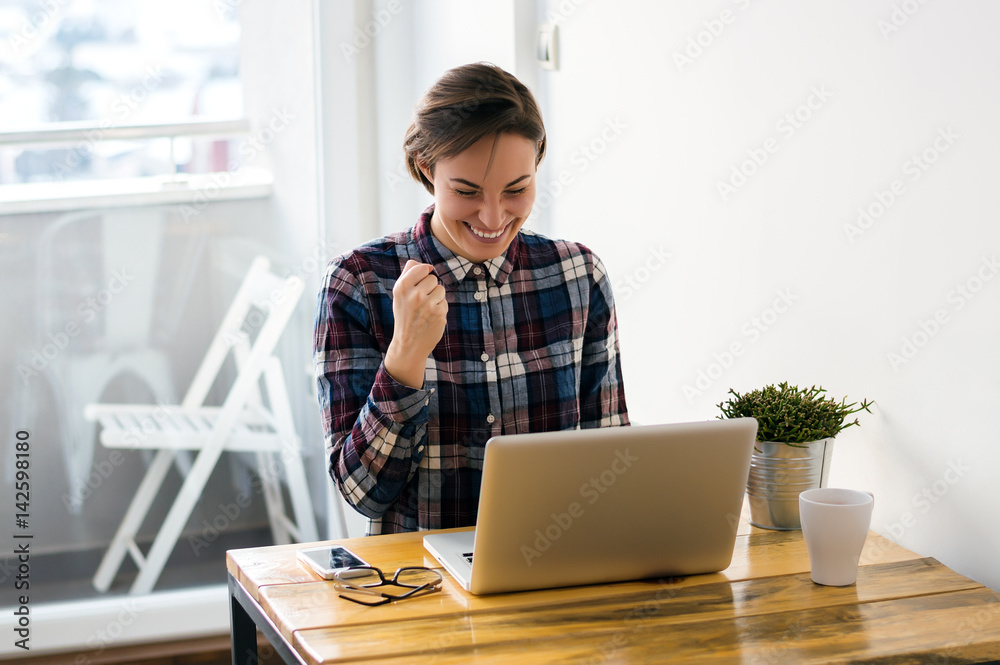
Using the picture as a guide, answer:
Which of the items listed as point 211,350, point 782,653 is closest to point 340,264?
point 782,653

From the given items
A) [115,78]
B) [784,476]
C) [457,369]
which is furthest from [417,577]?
[115,78]

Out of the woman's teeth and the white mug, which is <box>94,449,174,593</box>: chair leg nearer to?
the woman's teeth

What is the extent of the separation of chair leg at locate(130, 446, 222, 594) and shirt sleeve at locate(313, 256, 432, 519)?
1.51 metres

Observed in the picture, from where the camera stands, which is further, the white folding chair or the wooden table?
the white folding chair

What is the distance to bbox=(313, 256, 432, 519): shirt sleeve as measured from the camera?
53.6 inches

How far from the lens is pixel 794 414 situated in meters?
1.37

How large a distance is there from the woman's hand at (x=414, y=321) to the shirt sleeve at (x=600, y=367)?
39 cm

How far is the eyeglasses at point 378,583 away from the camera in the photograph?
1124mm

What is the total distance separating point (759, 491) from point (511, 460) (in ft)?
1.56

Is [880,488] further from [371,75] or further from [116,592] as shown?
[116,592]

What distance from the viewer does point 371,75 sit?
2.93m

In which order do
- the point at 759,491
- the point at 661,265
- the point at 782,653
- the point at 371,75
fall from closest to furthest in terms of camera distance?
the point at 782,653 → the point at 759,491 → the point at 661,265 → the point at 371,75

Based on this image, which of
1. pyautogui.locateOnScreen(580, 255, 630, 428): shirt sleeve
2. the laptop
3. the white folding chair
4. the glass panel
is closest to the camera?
the laptop

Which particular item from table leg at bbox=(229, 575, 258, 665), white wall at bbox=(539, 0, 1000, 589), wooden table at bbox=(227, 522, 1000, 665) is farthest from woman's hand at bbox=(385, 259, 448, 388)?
white wall at bbox=(539, 0, 1000, 589)
